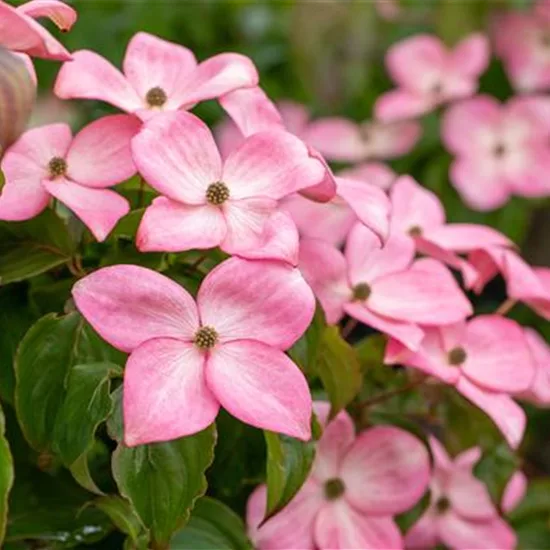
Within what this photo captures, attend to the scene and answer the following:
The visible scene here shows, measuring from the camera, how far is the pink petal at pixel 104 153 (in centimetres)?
73

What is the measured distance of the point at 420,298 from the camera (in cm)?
82

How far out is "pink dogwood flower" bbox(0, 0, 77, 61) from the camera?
644 mm

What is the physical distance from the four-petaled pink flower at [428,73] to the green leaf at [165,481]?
924 millimetres

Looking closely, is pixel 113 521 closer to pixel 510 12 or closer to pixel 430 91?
pixel 430 91

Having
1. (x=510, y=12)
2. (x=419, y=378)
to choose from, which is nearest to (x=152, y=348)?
(x=419, y=378)

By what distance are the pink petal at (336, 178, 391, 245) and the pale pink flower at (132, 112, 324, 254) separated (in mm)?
54

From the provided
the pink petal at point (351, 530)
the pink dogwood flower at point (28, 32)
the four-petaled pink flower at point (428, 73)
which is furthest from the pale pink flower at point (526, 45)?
the pink dogwood flower at point (28, 32)

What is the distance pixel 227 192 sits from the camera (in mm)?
708

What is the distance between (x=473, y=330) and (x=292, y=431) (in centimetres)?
27

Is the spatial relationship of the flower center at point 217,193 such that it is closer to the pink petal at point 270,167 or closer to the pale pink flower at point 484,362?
the pink petal at point 270,167

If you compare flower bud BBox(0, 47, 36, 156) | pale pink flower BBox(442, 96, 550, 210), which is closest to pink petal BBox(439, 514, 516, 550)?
flower bud BBox(0, 47, 36, 156)

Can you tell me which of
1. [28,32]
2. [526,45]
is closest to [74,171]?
[28,32]

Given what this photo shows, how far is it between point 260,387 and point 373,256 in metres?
0.24

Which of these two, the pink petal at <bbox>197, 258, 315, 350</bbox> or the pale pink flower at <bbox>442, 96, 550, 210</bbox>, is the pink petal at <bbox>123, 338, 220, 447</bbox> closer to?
the pink petal at <bbox>197, 258, 315, 350</bbox>
